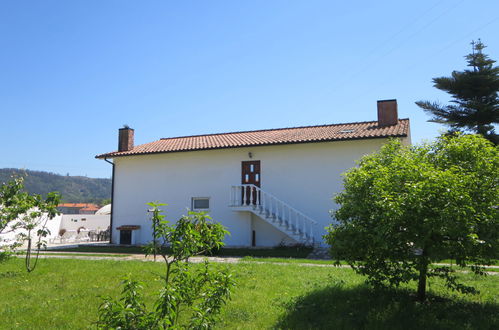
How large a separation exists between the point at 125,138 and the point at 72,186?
102 meters

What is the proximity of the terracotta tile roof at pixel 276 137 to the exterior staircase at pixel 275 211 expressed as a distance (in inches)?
79.9

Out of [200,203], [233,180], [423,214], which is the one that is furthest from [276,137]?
[423,214]

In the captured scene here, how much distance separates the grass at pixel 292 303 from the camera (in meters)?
4.86

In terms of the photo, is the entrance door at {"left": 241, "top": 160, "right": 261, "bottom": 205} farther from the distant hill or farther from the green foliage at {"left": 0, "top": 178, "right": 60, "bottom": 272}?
the distant hill

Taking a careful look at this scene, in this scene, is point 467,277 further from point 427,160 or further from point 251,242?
point 251,242

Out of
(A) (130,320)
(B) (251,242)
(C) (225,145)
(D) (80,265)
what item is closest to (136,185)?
(C) (225,145)

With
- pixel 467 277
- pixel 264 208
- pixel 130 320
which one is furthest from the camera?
pixel 264 208

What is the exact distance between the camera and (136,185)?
1722cm

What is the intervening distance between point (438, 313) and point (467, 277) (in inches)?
116

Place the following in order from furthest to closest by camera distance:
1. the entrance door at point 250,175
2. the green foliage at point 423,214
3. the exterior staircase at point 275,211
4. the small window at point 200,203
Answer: the small window at point 200,203
the entrance door at point 250,175
the exterior staircase at point 275,211
the green foliage at point 423,214

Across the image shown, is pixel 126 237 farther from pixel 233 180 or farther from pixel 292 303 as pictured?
pixel 292 303

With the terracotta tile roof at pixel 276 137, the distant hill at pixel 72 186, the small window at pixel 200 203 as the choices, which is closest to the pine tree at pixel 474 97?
the terracotta tile roof at pixel 276 137

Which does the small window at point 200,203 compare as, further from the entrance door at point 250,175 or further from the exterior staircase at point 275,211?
the entrance door at point 250,175

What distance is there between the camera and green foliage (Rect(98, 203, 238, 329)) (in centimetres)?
287
